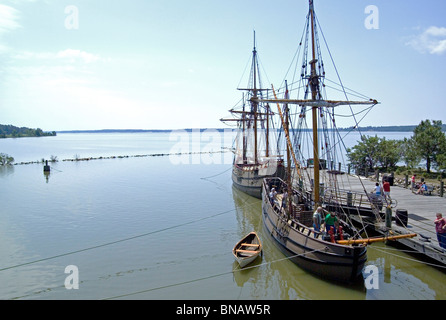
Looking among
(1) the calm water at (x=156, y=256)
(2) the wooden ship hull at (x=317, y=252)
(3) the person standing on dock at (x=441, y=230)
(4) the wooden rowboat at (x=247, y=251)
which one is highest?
(3) the person standing on dock at (x=441, y=230)

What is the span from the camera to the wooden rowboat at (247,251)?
52.9ft

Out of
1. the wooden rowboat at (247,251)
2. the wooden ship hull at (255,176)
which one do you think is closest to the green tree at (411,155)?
the wooden ship hull at (255,176)

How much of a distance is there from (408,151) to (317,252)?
31.7 meters

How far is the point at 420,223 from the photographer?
57.2ft

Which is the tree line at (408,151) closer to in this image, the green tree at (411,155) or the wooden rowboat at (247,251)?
the green tree at (411,155)

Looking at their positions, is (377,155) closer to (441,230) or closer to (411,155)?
(411,155)

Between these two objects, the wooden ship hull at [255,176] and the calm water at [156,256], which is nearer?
the calm water at [156,256]

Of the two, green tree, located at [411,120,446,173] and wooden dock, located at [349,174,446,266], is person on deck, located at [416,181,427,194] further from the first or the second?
green tree, located at [411,120,446,173]

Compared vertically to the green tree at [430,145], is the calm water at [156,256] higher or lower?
lower

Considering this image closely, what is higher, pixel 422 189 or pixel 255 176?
pixel 255 176

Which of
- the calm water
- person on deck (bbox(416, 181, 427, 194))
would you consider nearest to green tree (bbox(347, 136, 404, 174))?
person on deck (bbox(416, 181, 427, 194))

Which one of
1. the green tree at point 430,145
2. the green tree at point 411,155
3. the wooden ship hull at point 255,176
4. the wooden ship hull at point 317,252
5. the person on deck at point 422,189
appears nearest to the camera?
the wooden ship hull at point 317,252

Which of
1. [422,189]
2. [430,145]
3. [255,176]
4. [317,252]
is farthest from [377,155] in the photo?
[317,252]

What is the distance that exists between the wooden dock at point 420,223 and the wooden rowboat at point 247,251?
674cm
